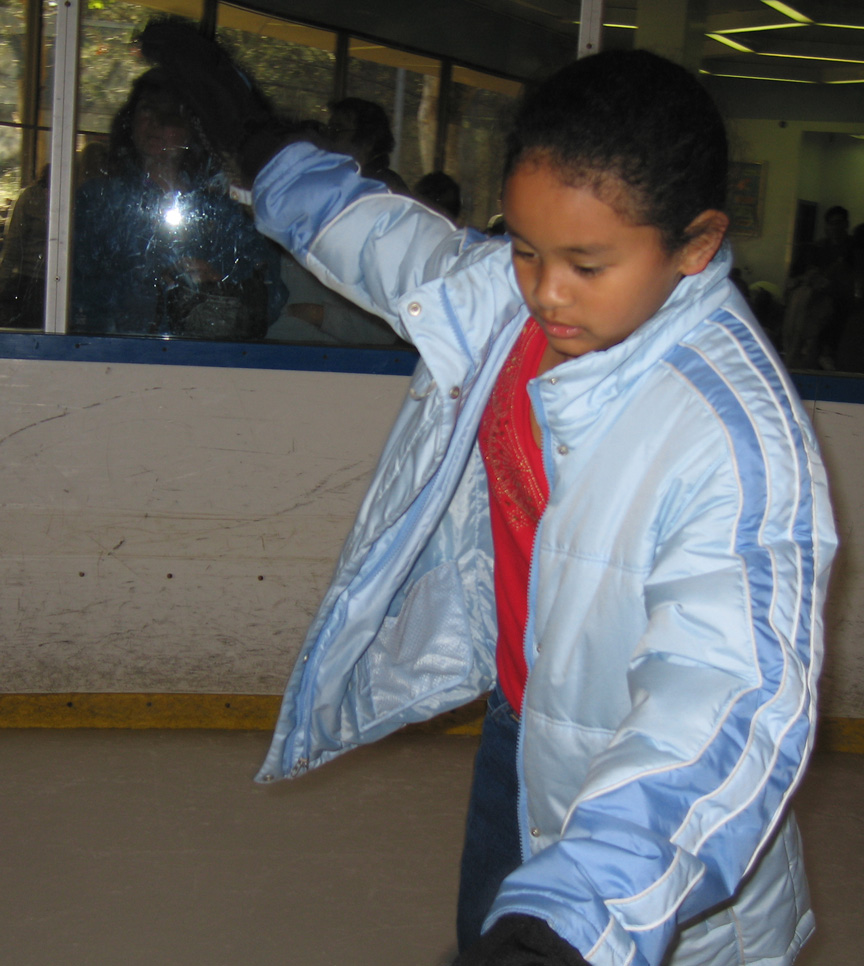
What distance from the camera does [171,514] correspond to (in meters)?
3.12

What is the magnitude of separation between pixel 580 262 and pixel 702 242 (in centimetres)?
15

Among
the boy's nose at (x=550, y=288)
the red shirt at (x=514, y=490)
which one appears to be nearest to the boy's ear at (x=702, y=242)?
the boy's nose at (x=550, y=288)

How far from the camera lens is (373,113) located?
10.3 ft

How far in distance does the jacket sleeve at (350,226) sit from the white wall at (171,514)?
1.60m

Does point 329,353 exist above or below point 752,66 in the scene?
below

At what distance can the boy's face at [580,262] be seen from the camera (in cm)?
97

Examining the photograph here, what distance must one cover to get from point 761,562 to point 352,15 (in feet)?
8.87

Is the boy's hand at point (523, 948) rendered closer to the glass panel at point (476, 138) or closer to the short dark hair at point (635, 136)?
the short dark hair at point (635, 136)

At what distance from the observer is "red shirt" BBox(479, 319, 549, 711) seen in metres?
1.24

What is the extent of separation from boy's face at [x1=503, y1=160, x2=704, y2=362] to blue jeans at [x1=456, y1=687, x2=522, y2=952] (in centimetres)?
57

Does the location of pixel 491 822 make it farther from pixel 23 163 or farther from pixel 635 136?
pixel 23 163

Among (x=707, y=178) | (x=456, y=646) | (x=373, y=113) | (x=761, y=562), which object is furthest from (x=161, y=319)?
(x=761, y=562)

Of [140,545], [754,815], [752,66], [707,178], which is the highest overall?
[752,66]

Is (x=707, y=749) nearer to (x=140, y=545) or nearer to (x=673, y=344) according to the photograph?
(x=673, y=344)
